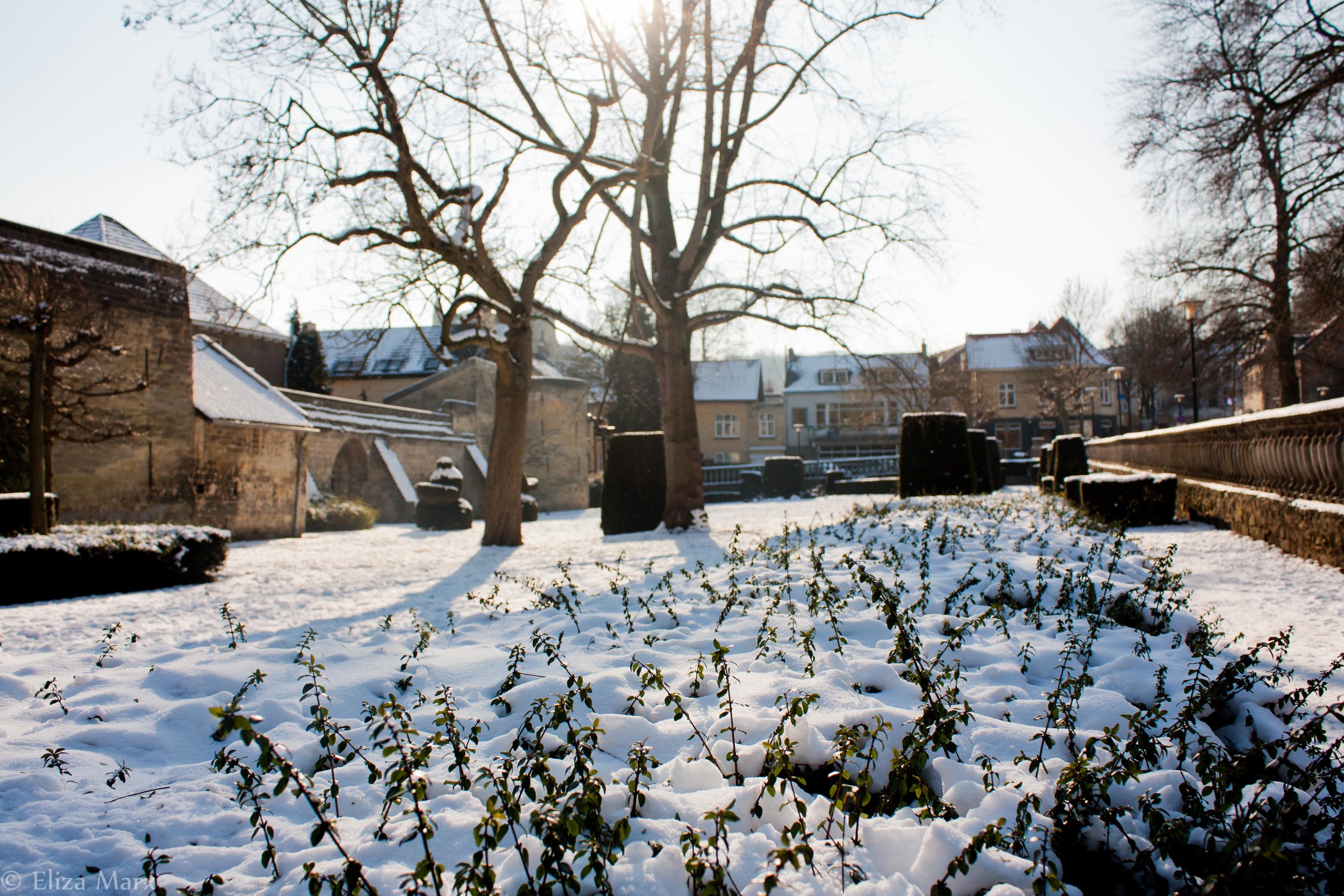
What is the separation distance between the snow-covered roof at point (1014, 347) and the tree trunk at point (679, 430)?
37.1 meters

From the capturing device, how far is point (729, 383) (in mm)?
50594

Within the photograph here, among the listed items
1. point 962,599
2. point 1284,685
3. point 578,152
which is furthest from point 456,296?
point 1284,685

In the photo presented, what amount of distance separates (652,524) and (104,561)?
28.5 feet

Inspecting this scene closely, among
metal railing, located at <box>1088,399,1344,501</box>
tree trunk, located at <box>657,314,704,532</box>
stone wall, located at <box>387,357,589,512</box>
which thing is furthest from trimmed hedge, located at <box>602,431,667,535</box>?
stone wall, located at <box>387,357,589,512</box>

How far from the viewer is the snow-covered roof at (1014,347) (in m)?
42.6

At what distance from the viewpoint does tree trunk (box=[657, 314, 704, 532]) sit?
1262 cm

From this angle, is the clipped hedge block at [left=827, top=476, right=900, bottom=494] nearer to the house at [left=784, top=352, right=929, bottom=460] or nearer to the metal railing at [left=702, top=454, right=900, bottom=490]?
the metal railing at [left=702, top=454, right=900, bottom=490]

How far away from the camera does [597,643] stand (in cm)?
452

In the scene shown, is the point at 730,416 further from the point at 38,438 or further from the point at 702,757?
the point at 702,757

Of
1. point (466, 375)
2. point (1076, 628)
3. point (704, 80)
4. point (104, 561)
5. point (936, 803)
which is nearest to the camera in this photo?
point (936, 803)

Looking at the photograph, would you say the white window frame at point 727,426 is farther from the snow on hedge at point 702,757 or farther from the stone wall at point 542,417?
the snow on hedge at point 702,757

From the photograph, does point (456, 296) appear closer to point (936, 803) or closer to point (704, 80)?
point (704, 80)

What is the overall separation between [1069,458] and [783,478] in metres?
11.0

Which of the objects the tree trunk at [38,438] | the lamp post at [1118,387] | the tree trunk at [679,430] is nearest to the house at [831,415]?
the lamp post at [1118,387]
